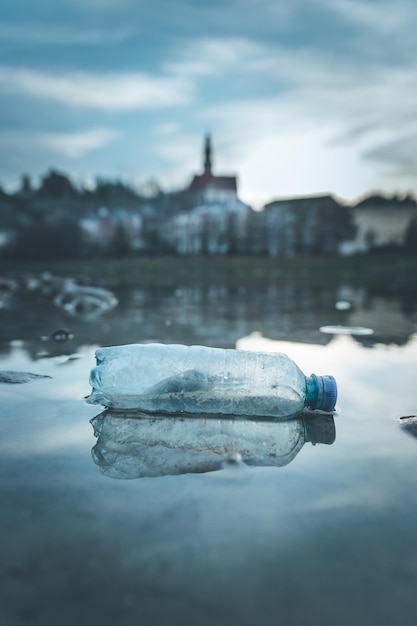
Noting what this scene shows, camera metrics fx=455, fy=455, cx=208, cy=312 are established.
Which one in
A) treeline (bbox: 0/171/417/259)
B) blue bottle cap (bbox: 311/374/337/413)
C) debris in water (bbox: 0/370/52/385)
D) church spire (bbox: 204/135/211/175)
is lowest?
blue bottle cap (bbox: 311/374/337/413)

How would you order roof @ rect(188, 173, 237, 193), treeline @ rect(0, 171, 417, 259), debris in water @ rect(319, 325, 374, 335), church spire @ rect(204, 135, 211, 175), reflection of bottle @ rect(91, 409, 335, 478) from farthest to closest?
church spire @ rect(204, 135, 211, 175), roof @ rect(188, 173, 237, 193), treeline @ rect(0, 171, 417, 259), debris in water @ rect(319, 325, 374, 335), reflection of bottle @ rect(91, 409, 335, 478)

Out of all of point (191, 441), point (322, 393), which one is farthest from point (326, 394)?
point (191, 441)

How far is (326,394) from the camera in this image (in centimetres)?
290

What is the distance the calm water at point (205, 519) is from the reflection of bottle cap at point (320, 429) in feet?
0.05

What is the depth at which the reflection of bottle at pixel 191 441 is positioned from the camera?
7.25 feet

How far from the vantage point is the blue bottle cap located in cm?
290

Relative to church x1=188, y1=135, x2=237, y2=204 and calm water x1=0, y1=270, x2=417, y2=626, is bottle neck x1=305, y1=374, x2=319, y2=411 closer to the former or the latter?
calm water x1=0, y1=270, x2=417, y2=626

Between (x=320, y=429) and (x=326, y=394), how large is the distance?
0.25m

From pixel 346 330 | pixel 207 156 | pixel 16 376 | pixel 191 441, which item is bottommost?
pixel 191 441

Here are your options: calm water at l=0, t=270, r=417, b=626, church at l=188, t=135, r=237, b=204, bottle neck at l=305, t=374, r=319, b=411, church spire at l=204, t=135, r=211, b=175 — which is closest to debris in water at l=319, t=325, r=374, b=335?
calm water at l=0, t=270, r=417, b=626

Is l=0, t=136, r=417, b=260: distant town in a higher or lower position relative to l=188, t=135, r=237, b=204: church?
lower

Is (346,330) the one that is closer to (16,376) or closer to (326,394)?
(326,394)

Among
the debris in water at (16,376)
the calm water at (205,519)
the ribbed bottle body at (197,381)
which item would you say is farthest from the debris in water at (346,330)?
the debris in water at (16,376)

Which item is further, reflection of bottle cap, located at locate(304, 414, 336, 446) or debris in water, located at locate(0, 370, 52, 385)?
debris in water, located at locate(0, 370, 52, 385)
